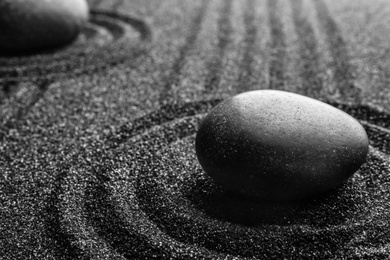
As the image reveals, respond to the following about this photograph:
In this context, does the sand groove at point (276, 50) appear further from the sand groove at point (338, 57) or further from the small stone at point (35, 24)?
the small stone at point (35, 24)

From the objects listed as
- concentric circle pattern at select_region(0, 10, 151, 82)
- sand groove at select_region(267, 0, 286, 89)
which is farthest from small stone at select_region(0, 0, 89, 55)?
sand groove at select_region(267, 0, 286, 89)

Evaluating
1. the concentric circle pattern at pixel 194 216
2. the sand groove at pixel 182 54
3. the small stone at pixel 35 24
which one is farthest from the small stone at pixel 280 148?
the small stone at pixel 35 24

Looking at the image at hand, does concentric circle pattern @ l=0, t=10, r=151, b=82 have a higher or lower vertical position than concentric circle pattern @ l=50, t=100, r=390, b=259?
higher

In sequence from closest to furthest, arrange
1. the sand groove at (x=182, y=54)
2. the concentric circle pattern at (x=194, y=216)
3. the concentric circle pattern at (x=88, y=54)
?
the concentric circle pattern at (x=194, y=216) → the sand groove at (x=182, y=54) → the concentric circle pattern at (x=88, y=54)

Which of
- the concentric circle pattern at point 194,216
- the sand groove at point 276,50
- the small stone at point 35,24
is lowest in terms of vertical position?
the concentric circle pattern at point 194,216

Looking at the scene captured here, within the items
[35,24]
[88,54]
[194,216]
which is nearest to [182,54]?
[88,54]

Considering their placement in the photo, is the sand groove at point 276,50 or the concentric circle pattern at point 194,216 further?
the sand groove at point 276,50

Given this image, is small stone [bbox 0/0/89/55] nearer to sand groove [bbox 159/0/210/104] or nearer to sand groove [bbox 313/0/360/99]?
sand groove [bbox 159/0/210/104]

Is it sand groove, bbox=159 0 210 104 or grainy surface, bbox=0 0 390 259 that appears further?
sand groove, bbox=159 0 210 104
